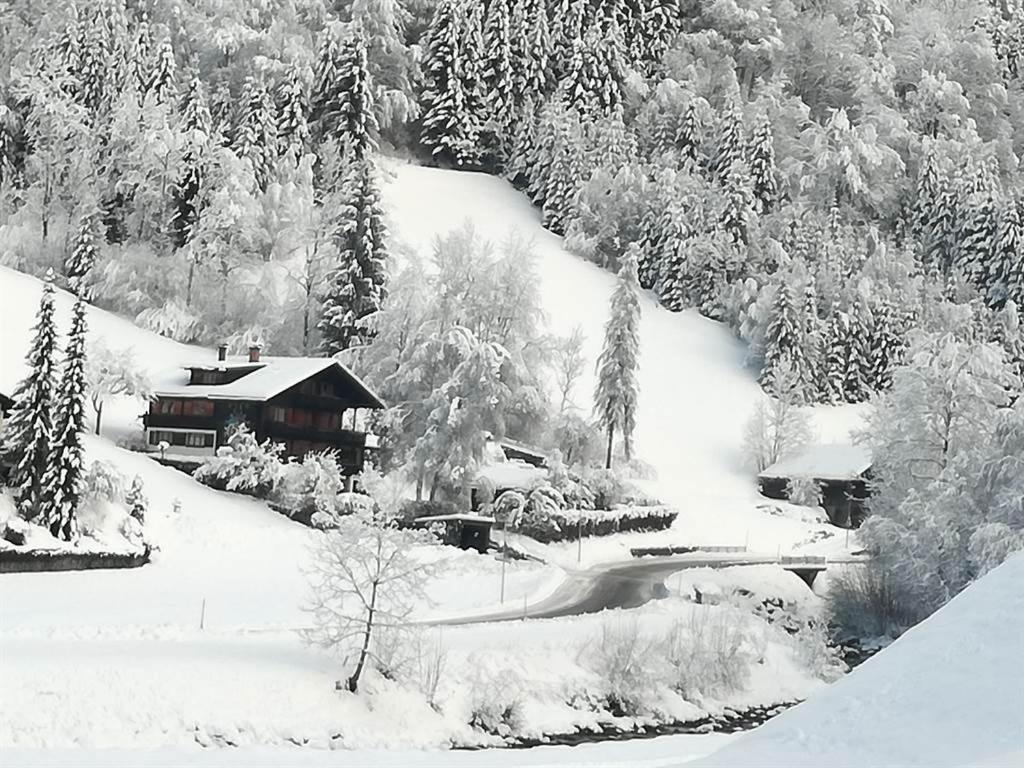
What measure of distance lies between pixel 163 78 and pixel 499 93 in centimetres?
3422

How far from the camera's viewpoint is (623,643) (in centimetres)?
3200

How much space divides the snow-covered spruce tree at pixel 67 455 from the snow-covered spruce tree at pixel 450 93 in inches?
2946

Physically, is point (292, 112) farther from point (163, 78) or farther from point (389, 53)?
Result: point (389, 53)

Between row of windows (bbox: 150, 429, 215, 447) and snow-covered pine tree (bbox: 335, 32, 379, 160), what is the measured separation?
43641mm

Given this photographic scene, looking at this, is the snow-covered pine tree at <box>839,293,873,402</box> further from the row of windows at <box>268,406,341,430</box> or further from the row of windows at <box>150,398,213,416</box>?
the row of windows at <box>150,398,213,416</box>

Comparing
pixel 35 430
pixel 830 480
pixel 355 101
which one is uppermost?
pixel 355 101

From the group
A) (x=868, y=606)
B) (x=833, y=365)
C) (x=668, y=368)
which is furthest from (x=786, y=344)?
(x=868, y=606)

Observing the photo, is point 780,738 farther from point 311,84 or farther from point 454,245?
point 311,84

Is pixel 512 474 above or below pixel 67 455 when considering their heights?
below

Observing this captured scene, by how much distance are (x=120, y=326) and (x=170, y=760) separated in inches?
1894

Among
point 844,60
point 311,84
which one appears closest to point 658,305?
point 311,84

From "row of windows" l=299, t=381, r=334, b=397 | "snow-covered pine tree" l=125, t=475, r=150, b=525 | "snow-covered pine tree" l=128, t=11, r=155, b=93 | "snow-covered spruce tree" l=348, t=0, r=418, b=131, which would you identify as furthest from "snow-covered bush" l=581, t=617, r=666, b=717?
"snow-covered spruce tree" l=348, t=0, r=418, b=131

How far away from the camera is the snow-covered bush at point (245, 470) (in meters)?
47.1

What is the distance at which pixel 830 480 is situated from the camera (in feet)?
242
